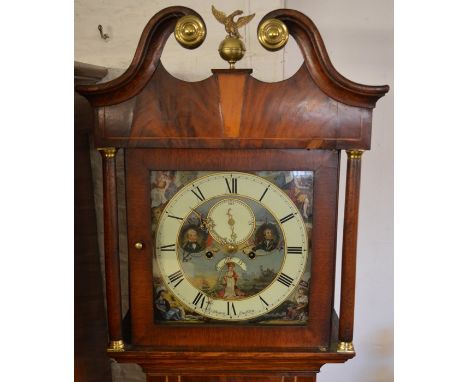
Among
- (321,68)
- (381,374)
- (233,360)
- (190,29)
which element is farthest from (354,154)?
(381,374)

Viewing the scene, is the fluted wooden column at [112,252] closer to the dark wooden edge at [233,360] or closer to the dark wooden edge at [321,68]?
the dark wooden edge at [233,360]

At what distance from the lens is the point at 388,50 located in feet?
4.56

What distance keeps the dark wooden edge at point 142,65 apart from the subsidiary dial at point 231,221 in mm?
302

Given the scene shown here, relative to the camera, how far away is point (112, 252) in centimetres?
101

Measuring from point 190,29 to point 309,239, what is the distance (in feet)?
1.65

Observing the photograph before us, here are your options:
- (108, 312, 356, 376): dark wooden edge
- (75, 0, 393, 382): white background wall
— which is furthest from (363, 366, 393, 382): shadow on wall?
(108, 312, 356, 376): dark wooden edge

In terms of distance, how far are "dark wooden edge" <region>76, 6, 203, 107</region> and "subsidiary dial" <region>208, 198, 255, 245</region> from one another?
11.9 inches

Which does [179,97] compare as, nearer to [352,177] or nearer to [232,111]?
[232,111]

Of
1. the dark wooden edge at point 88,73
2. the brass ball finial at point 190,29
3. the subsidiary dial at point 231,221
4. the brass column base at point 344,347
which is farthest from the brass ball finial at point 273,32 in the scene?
the brass column base at point 344,347

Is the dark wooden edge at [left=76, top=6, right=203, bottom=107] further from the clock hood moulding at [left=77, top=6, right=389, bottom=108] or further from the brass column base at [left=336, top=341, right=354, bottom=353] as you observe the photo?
the brass column base at [left=336, top=341, right=354, bottom=353]

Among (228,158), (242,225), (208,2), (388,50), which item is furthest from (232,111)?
(388,50)

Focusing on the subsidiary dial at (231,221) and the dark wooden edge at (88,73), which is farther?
the dark wooden edge at (88,73)

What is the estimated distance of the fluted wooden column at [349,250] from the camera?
970mm

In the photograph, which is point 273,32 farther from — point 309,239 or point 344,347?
point 344,347
